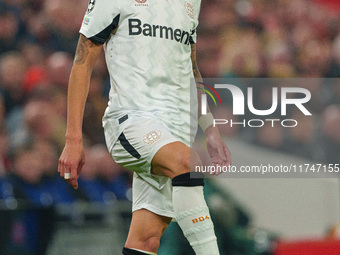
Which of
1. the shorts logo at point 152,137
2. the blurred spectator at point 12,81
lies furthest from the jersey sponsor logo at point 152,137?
the blurred spectator at point 12,81

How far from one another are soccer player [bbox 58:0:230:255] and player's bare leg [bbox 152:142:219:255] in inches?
5.0

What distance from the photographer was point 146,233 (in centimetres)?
237

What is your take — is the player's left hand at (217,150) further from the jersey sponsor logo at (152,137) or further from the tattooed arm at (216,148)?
the jersey sponsor logo at (152,137)

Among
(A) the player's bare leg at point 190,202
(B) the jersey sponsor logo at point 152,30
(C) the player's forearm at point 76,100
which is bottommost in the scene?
(A) the player's bare leg at point 190,202

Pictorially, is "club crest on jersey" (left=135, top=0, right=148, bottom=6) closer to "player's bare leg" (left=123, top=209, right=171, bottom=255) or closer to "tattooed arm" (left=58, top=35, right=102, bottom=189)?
"tattooed arm" (left=58, top=35, right=102, bottom=189)

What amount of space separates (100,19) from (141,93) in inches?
14.1

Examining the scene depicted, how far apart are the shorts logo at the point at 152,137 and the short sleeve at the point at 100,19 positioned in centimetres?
50

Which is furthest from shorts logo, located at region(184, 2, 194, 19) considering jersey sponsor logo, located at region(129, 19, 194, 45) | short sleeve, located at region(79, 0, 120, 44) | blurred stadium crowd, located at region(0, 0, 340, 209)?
blurred stadium crowd, located at region(0, 0, 340, 209)

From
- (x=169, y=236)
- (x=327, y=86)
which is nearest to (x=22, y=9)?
(x=169, y=236)

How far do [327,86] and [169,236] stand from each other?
105 inches

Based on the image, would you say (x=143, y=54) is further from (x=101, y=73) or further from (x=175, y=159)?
(x=101, y=73)

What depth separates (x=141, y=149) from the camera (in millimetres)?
2141

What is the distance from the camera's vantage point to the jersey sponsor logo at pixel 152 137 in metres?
2.11

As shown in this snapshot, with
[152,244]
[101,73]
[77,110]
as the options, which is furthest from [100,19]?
[101,73]
